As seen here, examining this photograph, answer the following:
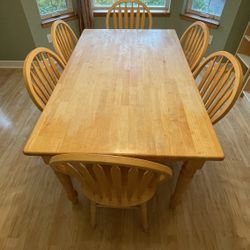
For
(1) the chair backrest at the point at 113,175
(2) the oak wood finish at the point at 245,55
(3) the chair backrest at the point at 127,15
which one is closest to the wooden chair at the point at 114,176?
(1) the chair backrest at the point at 113,175

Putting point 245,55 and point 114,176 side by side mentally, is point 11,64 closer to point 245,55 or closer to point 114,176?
point 114,176

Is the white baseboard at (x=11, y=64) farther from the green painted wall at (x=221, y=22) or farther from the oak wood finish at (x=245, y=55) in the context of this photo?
the oak wood finish at (x=245, y=55)

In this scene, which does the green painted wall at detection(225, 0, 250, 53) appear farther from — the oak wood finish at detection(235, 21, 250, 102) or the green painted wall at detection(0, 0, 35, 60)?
the green painted wall at detection(0, 0, 35, 60)

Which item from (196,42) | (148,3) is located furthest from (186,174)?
(148,3)

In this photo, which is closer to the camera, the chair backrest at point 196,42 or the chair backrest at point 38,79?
the chair backrest at point 38,79

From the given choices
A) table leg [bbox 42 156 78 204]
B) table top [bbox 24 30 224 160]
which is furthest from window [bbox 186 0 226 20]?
table leg [bbox 42 156 78 204]

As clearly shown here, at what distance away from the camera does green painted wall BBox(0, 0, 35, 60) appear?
2.26 meters

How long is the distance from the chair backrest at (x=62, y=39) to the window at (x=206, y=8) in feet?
6.14

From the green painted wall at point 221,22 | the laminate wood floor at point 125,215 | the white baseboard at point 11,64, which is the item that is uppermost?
the green painted wall at point 221,22

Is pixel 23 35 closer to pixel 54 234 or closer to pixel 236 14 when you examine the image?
pixel 54 234

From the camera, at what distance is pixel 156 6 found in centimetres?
274

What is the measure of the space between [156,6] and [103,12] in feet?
2.56

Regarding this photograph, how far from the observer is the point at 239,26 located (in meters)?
2.35

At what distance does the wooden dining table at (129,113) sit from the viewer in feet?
2.53
